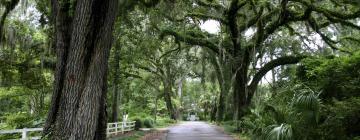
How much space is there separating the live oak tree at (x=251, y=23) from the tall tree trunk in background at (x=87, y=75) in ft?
38.8

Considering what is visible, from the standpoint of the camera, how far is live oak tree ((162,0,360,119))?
21.5m

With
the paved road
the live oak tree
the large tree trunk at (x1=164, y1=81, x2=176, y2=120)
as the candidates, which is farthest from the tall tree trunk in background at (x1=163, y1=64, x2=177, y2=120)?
the live oak tree

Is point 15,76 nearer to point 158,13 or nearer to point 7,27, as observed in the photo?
point 7,27

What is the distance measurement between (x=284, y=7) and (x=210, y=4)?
4.09 metres

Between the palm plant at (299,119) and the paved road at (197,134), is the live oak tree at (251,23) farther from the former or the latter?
the palm plant at (299,119)

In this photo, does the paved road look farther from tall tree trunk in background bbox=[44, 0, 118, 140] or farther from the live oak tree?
tall tree trunk in background bbox=[44, 0, 118, 140]

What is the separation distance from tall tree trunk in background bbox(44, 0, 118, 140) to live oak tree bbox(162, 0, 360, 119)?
38.8 ft

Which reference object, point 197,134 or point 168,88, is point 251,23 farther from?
point 168,88

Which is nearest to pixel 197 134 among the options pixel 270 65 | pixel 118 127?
pixel 118 127

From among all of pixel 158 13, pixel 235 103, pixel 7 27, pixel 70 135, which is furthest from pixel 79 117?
pixel 235 103

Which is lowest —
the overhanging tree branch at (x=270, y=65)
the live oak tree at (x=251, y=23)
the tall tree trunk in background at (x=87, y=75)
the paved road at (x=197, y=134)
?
the paved road at (x=197, y=134)

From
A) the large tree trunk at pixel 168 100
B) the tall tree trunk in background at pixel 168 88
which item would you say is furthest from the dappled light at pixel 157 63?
the large tree trunk at pixel 168 100

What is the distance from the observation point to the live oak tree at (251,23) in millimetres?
21453

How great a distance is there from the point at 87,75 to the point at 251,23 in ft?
58.5
